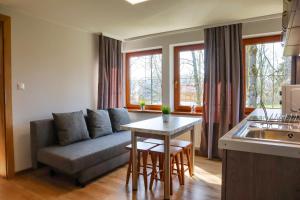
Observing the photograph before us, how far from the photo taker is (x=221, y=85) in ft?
12.0

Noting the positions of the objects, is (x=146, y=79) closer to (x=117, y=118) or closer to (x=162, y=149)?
(x=117, y=118)

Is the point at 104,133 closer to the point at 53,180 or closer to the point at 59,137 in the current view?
the point at 59,137

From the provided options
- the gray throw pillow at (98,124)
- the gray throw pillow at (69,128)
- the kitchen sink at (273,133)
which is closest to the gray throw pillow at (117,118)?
the gray throw pillow at (98,124)

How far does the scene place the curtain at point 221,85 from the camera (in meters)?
3.52

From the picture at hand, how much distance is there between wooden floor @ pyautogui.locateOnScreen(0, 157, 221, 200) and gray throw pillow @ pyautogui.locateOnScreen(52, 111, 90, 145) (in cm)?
54

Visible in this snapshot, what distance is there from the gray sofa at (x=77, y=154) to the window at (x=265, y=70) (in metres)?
2.29

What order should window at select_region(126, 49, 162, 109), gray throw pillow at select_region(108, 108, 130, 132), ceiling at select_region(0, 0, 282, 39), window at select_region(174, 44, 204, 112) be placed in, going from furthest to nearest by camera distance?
window at select_region(126, 49, 162, 109) < window at select_region(174, 44, 204, 112) < gray throw pillow at select_region(108, 108, 130, 132) < ceiling at select_region(0, 0, 282, 39)

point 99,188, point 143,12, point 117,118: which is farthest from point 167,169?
point 143,12

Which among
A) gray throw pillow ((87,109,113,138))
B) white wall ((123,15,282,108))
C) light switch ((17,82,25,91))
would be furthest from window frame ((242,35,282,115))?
light switch ((17,82,25,91))

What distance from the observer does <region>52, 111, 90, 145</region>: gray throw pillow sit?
3.14 metres

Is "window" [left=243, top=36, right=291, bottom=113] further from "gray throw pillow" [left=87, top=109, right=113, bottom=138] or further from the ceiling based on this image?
"gray throw pillow" [left=87, top=109, right=113, bottom=138]

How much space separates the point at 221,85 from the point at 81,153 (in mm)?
2448

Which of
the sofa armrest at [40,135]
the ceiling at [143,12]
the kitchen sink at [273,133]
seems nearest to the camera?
the kitchen sink at [273,133]

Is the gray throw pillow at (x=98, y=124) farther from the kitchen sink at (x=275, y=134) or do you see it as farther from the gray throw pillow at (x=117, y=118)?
the kitchen sink at (x=275, y=134)
